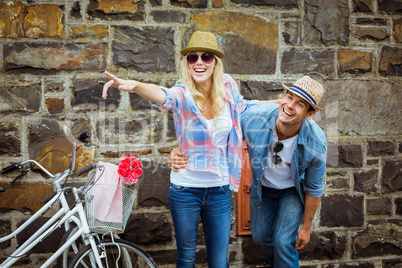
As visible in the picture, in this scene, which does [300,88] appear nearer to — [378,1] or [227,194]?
[227,194]

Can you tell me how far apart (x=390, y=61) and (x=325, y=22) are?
79 cm

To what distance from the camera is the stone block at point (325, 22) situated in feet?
11.9

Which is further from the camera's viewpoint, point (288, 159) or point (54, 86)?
point (54, 86)

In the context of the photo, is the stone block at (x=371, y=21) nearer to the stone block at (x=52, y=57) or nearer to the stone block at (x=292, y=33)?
the stone block at (x=292, y=33)

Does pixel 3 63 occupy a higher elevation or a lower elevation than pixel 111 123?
higher

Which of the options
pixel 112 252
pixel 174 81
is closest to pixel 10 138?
pixel 112 252

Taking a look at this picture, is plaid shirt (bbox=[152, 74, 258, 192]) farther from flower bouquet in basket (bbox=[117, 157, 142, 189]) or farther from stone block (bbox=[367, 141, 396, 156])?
stone block (bbox=[367, 141, 396, 156])

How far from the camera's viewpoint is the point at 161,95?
7.43ft

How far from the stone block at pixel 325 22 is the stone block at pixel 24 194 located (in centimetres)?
277

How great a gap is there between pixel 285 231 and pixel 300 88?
102 centimetres

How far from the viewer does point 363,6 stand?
12.2 feet

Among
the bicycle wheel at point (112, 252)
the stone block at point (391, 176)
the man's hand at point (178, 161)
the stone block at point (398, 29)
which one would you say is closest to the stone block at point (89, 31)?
the man's hand at point (178, 161)

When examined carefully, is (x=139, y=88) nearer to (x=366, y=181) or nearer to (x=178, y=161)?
(x=178, y=161)

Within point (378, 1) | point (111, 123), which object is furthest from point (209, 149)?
point (378, 1)
